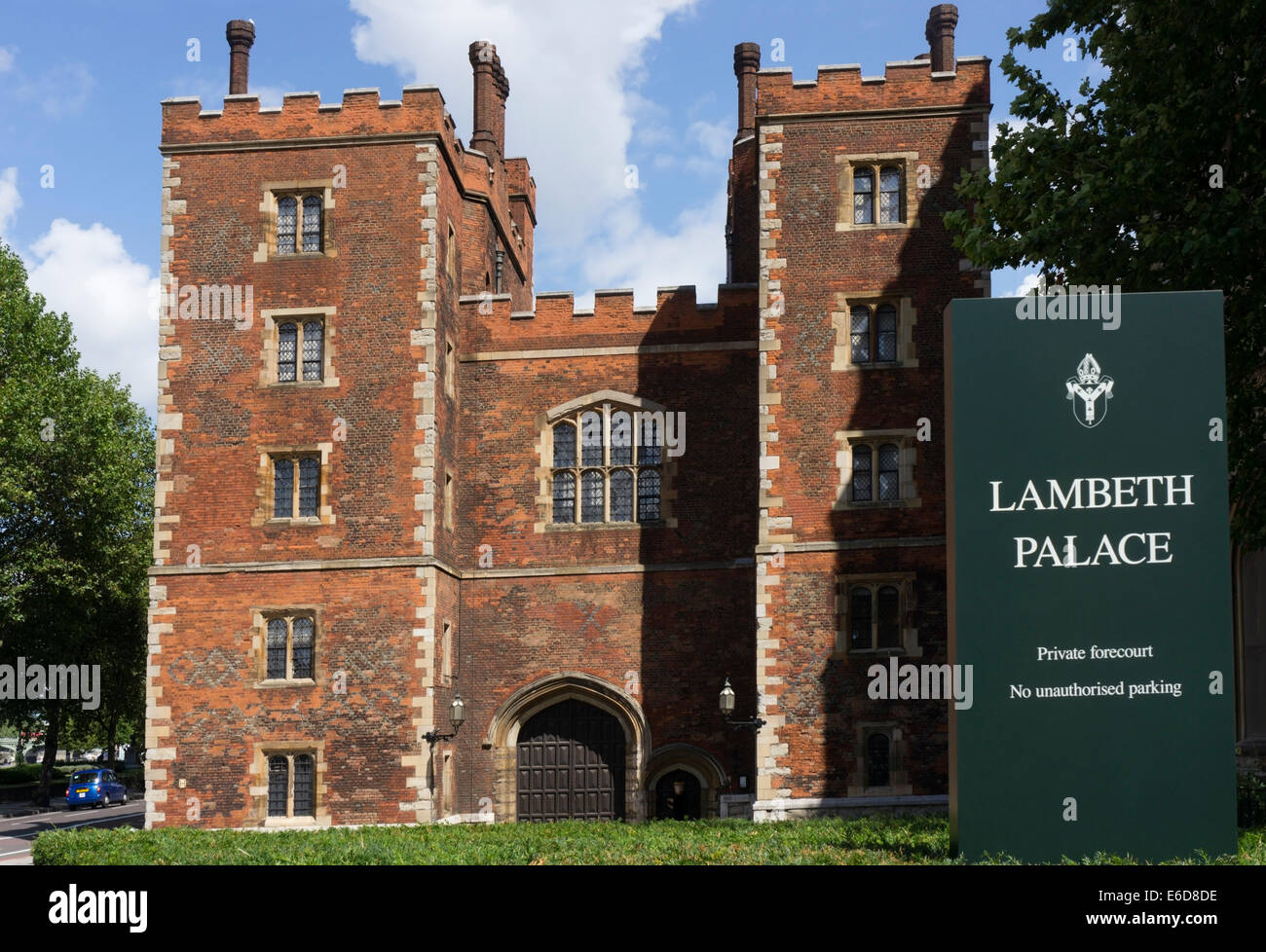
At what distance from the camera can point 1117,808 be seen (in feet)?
38.0

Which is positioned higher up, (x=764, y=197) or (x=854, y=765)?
(x=764, y=197)

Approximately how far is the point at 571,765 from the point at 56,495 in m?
19.9

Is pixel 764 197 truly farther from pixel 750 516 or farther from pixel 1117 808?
pixel 1117 808

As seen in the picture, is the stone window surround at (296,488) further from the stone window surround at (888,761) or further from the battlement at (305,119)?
the stone window surround at (888,761)

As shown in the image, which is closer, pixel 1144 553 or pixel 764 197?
pixel 1144 553

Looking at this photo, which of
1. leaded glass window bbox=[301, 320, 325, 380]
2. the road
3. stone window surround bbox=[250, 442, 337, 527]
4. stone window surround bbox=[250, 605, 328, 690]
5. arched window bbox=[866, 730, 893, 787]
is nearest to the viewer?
arched window bbox=[866, 730, 893, 787]

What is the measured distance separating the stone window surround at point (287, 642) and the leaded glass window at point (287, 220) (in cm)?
713

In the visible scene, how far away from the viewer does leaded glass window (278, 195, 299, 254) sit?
28.4 m

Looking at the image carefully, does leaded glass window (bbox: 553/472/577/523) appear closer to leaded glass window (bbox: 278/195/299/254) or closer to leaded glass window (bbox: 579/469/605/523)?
leaded glass window (bbox: 579/469/605/523)

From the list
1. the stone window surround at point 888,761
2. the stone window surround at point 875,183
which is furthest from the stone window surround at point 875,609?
A: the stone window surround at point 875,183

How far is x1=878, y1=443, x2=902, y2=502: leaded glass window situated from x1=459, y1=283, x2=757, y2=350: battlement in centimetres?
395

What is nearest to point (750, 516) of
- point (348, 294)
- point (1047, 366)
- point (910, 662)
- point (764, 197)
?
point (910, 662)

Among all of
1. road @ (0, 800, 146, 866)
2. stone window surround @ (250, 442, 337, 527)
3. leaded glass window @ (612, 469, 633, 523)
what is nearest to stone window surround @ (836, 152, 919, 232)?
leaded glass window @ (612, 469, 633, 523)
